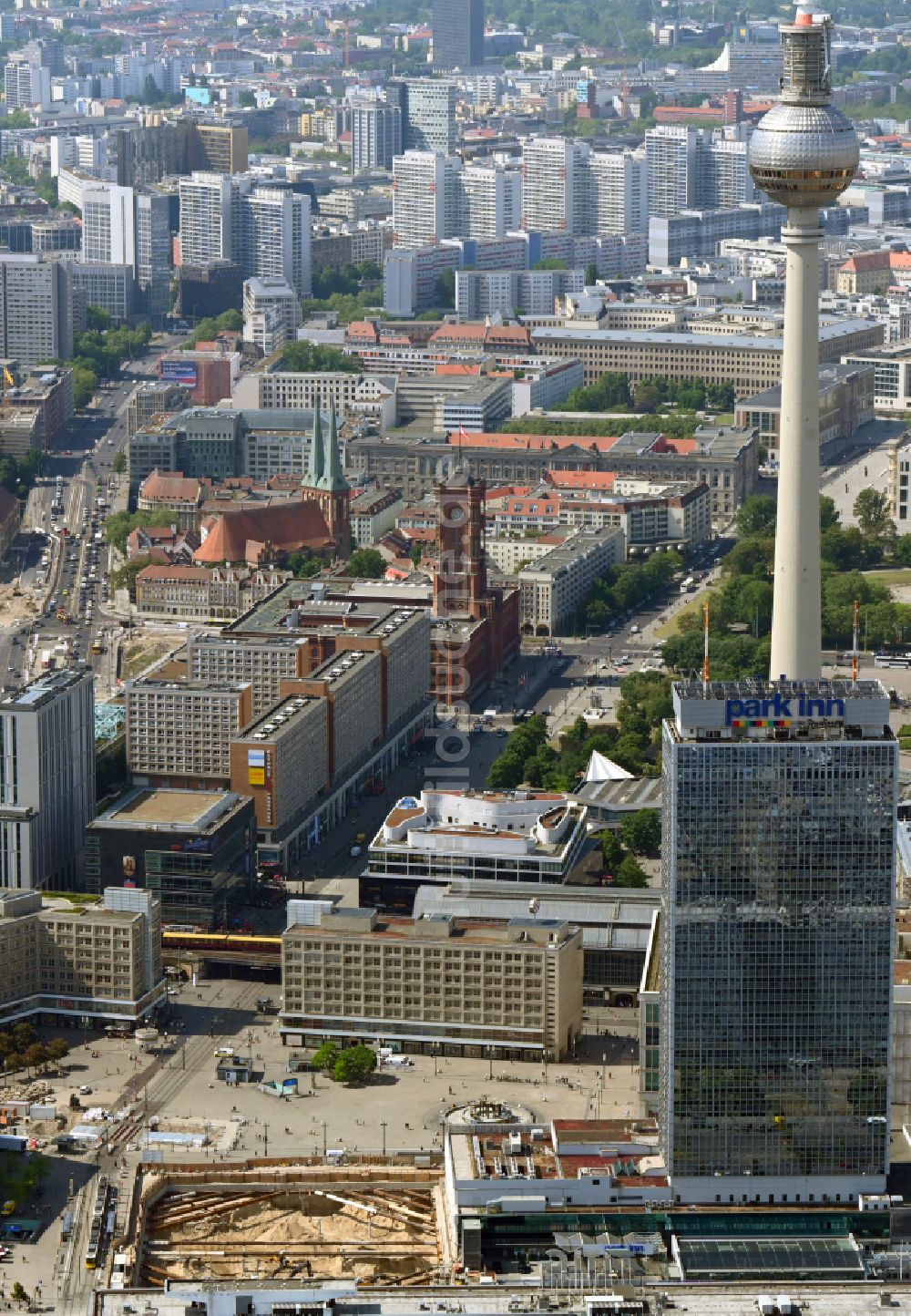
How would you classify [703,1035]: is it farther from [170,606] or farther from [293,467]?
[293,467]

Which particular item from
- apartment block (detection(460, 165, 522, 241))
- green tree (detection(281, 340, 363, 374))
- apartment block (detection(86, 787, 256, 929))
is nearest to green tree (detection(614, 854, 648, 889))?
apartment block (detection(86, 787, 256, 929))

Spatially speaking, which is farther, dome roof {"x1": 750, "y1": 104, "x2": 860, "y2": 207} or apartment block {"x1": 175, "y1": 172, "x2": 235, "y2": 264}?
apartment block {"x1": 175, "y1": 172, "x2": 235, "y2": 264}

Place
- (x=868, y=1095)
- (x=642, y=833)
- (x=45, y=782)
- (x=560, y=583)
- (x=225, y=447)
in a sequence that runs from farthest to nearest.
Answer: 1. (x=225, y=447)
2. (x=560, y=583)
3. (x=642, y=833)
4. (x=45, y=782)
5. (x=868, y=1095)

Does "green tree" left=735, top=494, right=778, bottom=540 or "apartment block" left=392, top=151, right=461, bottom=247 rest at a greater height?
"apartment block" left=392, top=151, right=461, bottom=247

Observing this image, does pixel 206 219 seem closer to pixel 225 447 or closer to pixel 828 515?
pixel 225 447

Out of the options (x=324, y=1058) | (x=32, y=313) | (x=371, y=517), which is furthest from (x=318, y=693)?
(x=32, y=313)

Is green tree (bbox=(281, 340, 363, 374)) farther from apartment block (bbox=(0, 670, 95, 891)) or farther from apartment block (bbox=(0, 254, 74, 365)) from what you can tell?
apartment block (bbox=(0, 670, 95, 891))
